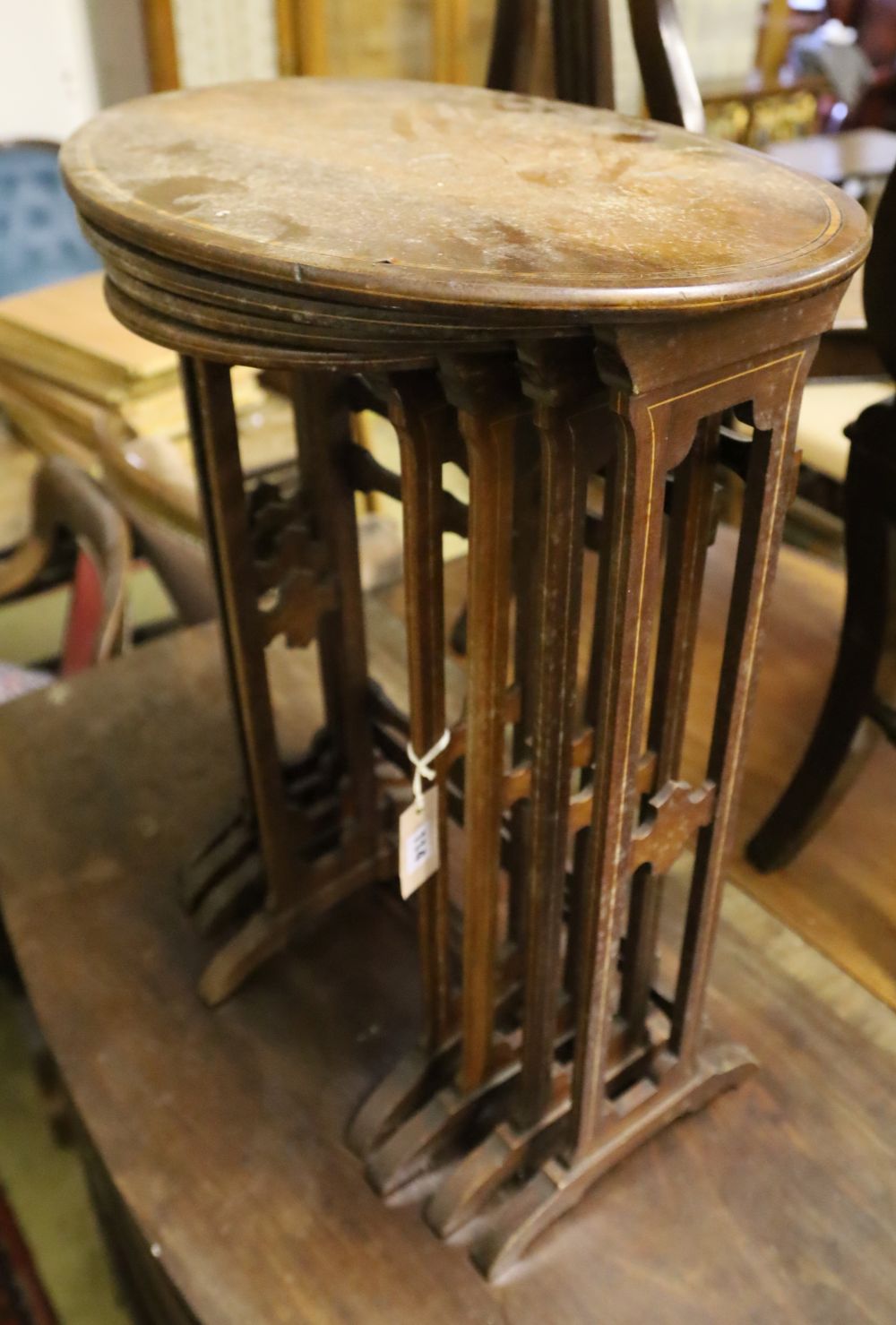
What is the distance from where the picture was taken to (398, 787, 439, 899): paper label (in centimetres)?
75

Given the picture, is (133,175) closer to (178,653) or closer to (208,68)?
(178,653)

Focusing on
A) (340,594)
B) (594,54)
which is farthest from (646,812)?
(594,54)

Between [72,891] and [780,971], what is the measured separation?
0.74 m

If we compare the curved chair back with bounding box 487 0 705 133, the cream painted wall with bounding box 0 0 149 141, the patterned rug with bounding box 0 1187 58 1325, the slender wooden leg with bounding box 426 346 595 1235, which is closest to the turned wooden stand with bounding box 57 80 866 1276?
the slender wooden leg with bounding box 426 346 595 1235

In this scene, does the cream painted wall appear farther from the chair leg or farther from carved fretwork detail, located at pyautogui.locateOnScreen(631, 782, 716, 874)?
carved fretwork detail, located at pyautogui.locateOnScreen(631, 782, 716, 874)

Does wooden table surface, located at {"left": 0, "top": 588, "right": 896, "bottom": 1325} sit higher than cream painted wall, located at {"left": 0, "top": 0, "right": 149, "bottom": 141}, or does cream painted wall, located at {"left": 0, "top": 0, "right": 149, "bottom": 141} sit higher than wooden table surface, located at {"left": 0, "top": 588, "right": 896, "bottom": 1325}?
cream painted wall, located at {"left": 0, "top": 0, "right": 149, "bottom": 141}

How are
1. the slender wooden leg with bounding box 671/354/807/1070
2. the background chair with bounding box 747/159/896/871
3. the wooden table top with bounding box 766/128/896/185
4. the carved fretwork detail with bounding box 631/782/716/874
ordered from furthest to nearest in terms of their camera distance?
the wooden table top with bounding box 766/128/896/185, the background chair with bounding box 747/159/896/871, the carved fretwork detail with bounding box 631/782/716/874, the slender wooden leg with bounding box 671/354/807/1070

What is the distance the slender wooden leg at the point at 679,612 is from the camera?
0.67m

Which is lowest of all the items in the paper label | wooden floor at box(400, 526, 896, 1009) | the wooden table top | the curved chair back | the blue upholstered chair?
wooden floor at box(400, 526, 896, 1009)

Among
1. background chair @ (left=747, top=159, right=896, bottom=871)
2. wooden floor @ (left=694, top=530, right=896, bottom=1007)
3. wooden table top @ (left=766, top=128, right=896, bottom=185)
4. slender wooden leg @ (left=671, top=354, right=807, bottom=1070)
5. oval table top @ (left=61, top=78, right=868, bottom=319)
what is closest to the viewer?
oval table top @ (left=61, top=78, right=868, bottom=319)

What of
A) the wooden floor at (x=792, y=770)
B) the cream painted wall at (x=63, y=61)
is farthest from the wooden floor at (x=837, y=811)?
the cream painted wall at (x=63, y=61)

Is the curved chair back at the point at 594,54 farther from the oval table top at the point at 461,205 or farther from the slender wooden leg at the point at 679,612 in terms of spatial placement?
the slender wooden leg at the point at 679,612

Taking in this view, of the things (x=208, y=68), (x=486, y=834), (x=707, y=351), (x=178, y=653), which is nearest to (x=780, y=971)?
(x=486, y=834)

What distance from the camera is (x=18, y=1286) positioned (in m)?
1.17
